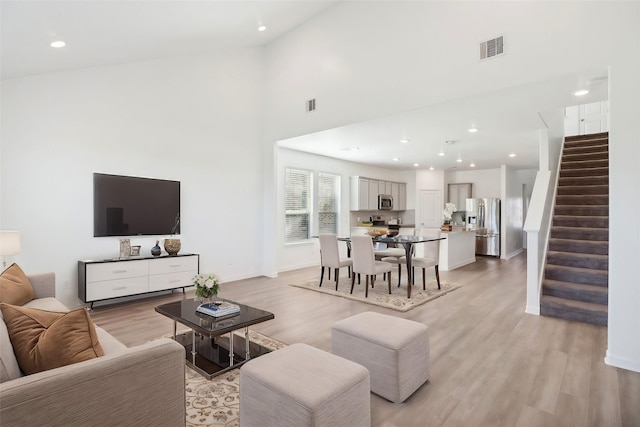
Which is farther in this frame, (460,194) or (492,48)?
(460,194)

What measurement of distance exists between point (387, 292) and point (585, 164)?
184 inches

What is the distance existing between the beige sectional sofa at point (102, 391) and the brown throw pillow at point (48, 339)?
4cm

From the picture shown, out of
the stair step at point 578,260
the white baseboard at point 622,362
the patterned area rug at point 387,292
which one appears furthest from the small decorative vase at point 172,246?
the stair step at point 578,260

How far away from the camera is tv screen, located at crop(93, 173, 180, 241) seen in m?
4.64

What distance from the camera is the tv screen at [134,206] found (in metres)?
4.64

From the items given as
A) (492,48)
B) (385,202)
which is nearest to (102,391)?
(492,48)

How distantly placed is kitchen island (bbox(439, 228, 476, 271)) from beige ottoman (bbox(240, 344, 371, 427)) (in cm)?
570

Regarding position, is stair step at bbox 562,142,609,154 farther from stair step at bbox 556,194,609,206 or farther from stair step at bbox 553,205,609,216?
stair step at bbox 553,205,609,216

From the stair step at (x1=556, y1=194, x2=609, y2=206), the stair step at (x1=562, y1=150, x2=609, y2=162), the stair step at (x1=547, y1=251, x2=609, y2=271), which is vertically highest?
the stair step at (x1=562, y1=150, x2=609, y2=162)

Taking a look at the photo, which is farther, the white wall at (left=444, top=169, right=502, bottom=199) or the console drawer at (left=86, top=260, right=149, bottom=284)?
the white wall at (left=444, top=169, right=502, bottom=199)

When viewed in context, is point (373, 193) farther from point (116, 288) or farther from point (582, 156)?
point (116, 288)

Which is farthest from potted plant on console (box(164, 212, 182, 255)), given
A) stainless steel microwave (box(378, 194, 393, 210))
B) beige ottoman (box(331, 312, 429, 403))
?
stainless steel microwave (box(378, 194, 393, 210))

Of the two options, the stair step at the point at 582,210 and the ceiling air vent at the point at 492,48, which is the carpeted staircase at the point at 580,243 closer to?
the stair step at the point at 582,210

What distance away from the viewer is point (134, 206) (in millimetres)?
4961
